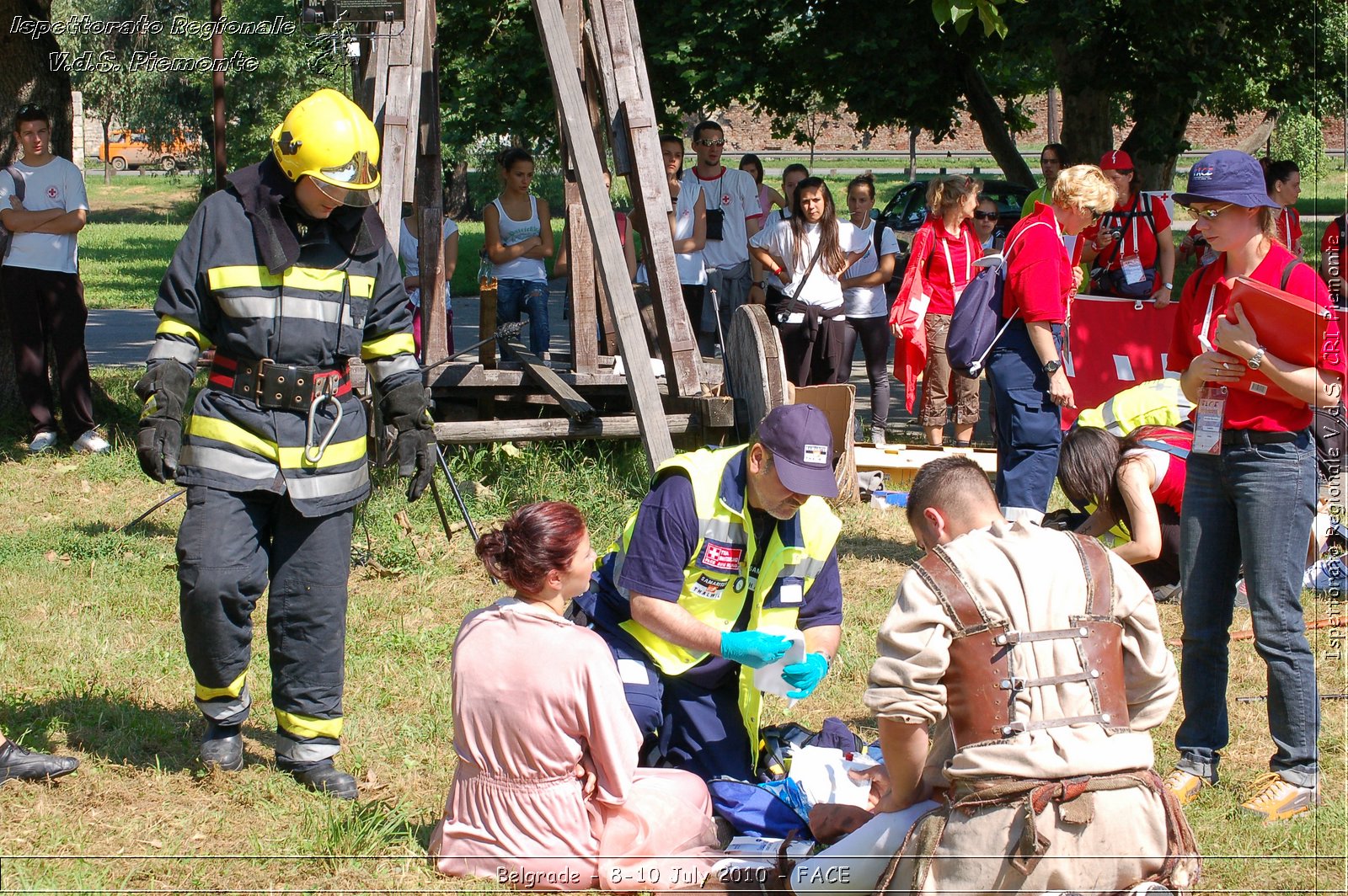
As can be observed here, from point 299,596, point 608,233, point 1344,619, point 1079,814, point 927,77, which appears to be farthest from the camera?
point 927,77

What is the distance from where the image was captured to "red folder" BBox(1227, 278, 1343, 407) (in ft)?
12.9

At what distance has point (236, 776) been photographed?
14.0ft

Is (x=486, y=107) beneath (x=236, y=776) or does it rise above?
above

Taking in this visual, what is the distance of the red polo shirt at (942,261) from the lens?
8.99 m

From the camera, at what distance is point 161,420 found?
156 inches

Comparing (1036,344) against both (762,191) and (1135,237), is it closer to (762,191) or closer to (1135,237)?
(1135,237)

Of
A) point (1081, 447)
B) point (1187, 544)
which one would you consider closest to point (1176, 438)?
point (1081, 447)

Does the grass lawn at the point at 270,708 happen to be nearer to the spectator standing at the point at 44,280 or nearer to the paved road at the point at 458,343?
the spectator standing at the point at 44,280

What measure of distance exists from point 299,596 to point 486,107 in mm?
12634

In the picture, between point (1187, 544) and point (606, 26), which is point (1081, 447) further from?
point (606, 26)

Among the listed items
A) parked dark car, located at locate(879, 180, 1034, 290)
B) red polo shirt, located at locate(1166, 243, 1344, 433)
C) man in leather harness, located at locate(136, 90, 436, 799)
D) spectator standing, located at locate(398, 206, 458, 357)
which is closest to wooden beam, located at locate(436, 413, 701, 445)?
spectator standing, located at locate(398, 206, 458, 357)

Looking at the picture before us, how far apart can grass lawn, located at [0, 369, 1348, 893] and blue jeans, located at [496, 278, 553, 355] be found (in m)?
1.95

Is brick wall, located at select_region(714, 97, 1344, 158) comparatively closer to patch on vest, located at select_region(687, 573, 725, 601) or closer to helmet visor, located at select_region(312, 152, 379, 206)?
helmet visor, located at select_region(312, 152, 379, 206)

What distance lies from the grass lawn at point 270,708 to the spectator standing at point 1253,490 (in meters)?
0.27
